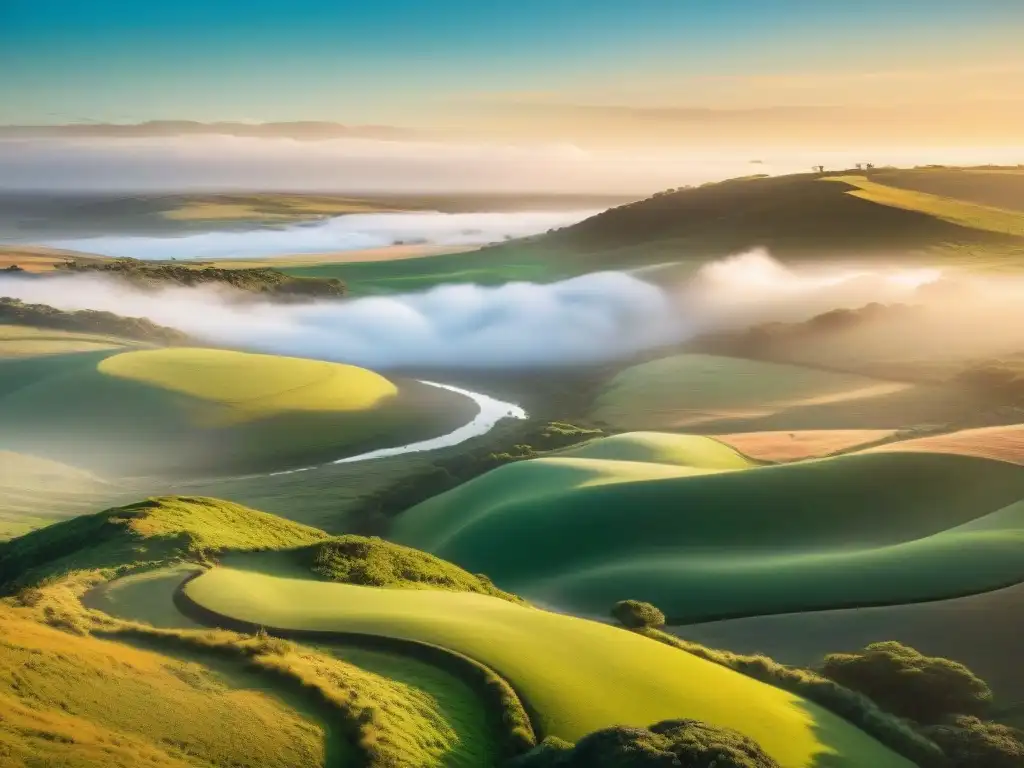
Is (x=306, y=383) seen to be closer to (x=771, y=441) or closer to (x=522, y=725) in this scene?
(x=771, y=441)

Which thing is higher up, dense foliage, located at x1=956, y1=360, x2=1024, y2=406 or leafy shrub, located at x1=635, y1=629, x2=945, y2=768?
leafy shrub, located at x1=635, y1=629, x2=945, y2=768

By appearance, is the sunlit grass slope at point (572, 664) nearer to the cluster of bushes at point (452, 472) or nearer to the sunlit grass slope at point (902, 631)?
the sunlit grass slope at point (902, 631)

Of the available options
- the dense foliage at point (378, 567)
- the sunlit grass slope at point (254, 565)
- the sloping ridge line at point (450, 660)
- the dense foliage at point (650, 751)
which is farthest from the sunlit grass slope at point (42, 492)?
the dense foliage at point (650, 751)

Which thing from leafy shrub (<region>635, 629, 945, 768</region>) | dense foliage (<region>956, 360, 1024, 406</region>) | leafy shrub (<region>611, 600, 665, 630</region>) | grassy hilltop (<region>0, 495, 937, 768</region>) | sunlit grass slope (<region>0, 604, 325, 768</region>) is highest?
sunlit grass slope (<region>0, 604, 325, 768</region>)

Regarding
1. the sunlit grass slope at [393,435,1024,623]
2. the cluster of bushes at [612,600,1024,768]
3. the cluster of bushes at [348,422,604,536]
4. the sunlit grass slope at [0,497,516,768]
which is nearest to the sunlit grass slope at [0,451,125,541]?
the cluster of bushes at [348,422,604,536]

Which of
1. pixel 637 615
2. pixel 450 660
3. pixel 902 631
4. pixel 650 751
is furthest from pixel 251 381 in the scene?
pixel 650 751

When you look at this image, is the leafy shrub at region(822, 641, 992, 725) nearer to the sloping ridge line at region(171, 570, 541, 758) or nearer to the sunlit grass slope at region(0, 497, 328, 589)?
the sloping ridge line at region(171, 570, 541, 758)
